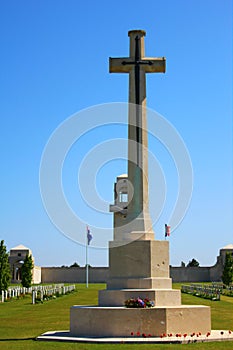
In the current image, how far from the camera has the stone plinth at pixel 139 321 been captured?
41.4ft

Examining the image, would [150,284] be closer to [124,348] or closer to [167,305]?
[167,305]

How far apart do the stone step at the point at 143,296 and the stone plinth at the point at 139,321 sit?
1.60 ft

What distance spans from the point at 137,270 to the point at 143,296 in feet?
2.54

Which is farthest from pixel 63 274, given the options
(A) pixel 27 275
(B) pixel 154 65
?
(B) pixel 154 65

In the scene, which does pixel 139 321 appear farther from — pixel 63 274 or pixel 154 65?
pixel 63 274

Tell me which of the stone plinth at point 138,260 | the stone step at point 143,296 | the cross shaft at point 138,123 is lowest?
the stone step at point 143,296

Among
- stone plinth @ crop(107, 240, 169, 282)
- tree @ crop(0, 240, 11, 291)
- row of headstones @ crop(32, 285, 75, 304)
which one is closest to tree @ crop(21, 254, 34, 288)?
row of headstones @ crop(32, 285, 75, 304)

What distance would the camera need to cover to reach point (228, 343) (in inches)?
468

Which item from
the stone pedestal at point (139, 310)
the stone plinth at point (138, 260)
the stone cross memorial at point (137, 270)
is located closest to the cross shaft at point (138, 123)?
the stone cross memorial at point (137, 270)

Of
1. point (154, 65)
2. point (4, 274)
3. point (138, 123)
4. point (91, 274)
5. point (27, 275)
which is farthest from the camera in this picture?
point (91, 274)

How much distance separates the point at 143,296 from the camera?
1332 centimetres

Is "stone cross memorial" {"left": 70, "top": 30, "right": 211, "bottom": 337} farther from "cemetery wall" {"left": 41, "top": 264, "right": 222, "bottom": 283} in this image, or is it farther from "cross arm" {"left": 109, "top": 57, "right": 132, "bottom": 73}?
"cemetery wall" {"left": 41, "top": 264, "right": 222, "bottom": 283}

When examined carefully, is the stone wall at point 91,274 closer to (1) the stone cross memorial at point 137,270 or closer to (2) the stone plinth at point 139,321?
(1) the stone cross memorial at point 137,270

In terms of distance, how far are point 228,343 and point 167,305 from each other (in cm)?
196
